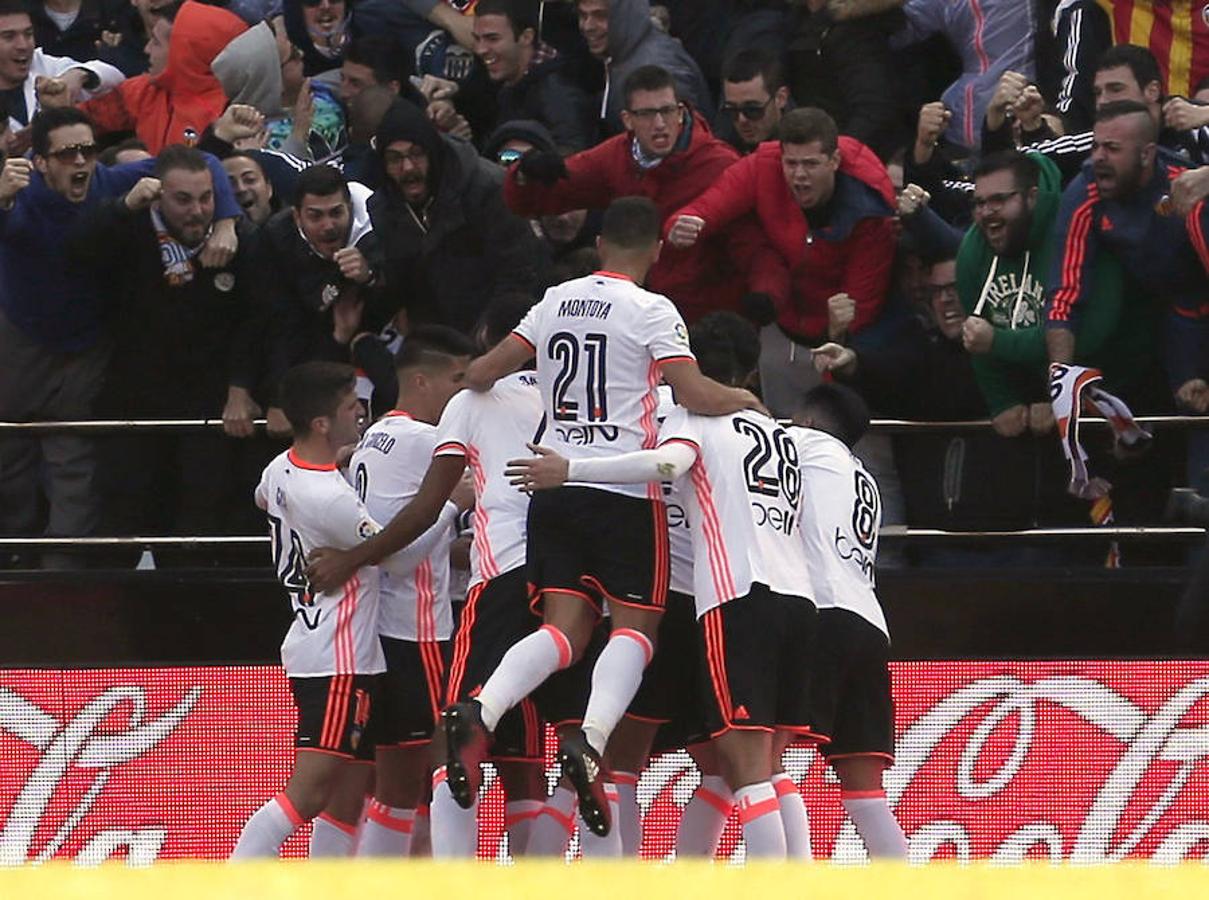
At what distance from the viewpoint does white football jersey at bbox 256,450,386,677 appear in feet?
27.7

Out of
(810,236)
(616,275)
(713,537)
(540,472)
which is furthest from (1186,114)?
(540,472)

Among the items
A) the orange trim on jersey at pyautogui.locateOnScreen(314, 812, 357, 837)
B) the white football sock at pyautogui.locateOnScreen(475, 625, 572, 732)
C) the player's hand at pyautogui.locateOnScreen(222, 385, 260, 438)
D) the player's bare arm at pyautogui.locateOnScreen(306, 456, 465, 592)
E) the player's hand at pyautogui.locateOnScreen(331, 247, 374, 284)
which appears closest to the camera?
the white football sock at pyautogui.locateOnScreen(475, 625, 572, 732)

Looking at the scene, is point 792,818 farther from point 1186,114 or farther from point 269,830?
point 1186,114

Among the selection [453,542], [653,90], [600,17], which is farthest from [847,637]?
[600,17]

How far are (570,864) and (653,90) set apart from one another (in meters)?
6.43

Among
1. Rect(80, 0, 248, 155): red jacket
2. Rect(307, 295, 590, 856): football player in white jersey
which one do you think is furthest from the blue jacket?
Rect(307, 295, 590, 856): football player in white jersey

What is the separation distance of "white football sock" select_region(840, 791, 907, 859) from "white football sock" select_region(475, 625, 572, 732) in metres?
1.23

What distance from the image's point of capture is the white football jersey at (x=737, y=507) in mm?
7984

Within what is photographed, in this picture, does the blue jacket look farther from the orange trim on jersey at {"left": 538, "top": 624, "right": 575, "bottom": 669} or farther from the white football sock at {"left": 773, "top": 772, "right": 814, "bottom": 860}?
the white football sock at {"left": 773, "top": 772, "right": 814, "bottom": 860}

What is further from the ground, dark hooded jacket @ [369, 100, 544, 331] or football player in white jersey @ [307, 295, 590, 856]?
dark hooded jacket @ [369, 100, 544, 331]

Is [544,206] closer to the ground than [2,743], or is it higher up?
higher up

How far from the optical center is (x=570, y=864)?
385cm

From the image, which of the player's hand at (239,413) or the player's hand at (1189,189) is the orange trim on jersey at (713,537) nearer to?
the player's hand at (1189,189)

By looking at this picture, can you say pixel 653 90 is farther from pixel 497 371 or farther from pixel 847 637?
pixel 847 637
